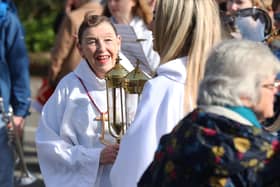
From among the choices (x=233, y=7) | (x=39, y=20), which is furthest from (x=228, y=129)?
(x=39, y=20)

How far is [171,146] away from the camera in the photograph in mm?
3695

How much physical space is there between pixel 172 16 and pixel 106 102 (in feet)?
3.16

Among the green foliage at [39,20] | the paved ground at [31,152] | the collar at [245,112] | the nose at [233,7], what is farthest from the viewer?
the green foliage at [39,20]

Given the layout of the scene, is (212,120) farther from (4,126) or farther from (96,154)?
(4,126)

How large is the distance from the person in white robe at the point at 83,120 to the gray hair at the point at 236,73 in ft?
5.42

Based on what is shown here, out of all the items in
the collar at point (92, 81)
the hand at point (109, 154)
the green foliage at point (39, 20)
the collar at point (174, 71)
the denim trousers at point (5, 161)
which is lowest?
the green foliage at point (39, 20)

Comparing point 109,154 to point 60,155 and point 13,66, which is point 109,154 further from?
point 13,66

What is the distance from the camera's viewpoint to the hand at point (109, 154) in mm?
5223

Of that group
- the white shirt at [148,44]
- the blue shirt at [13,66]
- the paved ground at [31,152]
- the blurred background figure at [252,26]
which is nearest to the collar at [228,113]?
the blurred background figure at [252,26]

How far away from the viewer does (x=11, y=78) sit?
7414 millimetres

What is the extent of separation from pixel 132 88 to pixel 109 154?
35 centimetres

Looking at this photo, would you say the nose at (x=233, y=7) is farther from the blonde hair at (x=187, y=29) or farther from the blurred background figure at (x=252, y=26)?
the blonde hair at (x=187, y=29)

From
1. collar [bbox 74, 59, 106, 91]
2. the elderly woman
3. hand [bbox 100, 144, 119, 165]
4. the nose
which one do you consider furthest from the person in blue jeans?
the elderly woman

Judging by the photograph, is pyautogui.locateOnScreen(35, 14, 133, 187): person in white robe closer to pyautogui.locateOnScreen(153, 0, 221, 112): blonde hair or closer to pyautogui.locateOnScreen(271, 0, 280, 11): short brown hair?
pyautogui.locateOnScreen(153, 0, 221, 112): blonde hair
